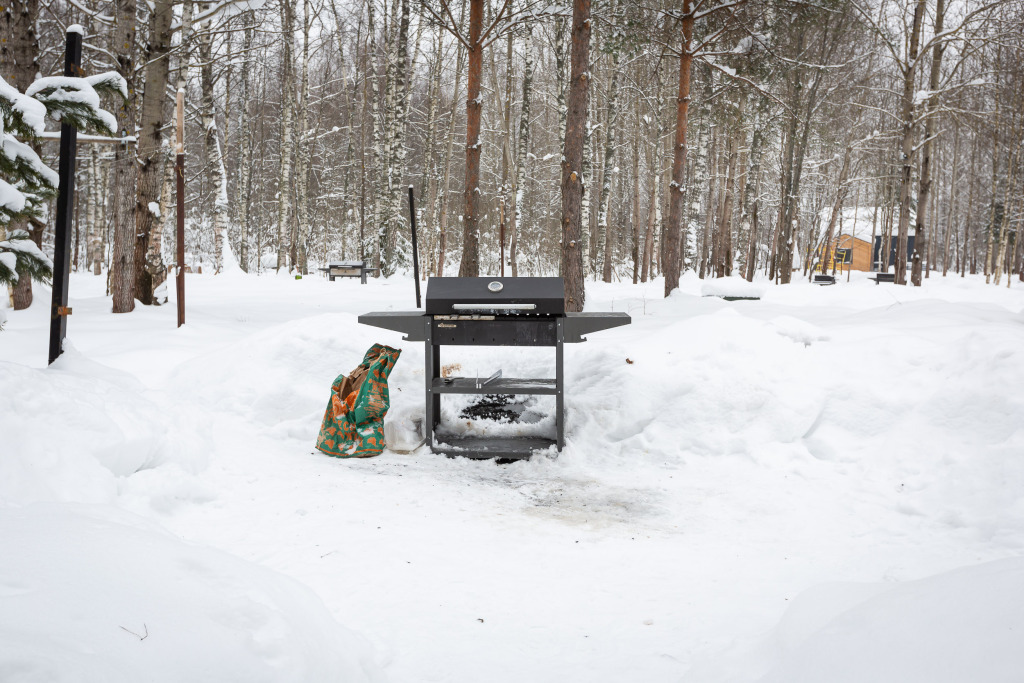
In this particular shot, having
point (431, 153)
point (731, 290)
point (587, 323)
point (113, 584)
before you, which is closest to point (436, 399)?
point (587, 323)

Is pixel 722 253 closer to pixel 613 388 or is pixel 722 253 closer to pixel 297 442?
pixel 613 388

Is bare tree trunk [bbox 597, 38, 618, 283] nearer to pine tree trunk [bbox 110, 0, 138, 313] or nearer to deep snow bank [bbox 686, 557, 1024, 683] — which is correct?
pine tree trunk [bbox 110, 0, 138, 313]

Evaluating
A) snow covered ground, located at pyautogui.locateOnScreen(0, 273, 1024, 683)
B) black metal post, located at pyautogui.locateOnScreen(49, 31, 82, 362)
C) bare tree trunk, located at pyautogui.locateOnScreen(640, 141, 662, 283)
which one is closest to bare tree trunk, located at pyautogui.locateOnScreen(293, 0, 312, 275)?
bare tree trunk, located at pyautogui.locateOnScreen(640, 141, 662, 283)

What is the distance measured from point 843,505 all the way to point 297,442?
3990mm

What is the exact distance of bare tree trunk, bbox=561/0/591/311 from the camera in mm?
8883

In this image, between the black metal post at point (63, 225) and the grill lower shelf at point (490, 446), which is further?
the grill lower shelf at point (490, 446)

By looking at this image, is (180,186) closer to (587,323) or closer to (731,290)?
(587,323)

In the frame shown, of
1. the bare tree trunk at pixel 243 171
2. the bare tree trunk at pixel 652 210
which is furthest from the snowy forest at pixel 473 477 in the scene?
the bare tree trunk at pixel 243 171

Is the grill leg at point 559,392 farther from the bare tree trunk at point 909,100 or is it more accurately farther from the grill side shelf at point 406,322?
the bare tree trunk at point 909,100

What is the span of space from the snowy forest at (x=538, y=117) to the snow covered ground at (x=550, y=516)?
6.77 feet

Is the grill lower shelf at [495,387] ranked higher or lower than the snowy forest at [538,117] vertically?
lower

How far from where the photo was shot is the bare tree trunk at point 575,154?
8.88 m

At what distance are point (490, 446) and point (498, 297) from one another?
119 centimetres

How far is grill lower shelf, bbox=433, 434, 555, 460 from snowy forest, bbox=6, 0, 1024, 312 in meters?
3.32
